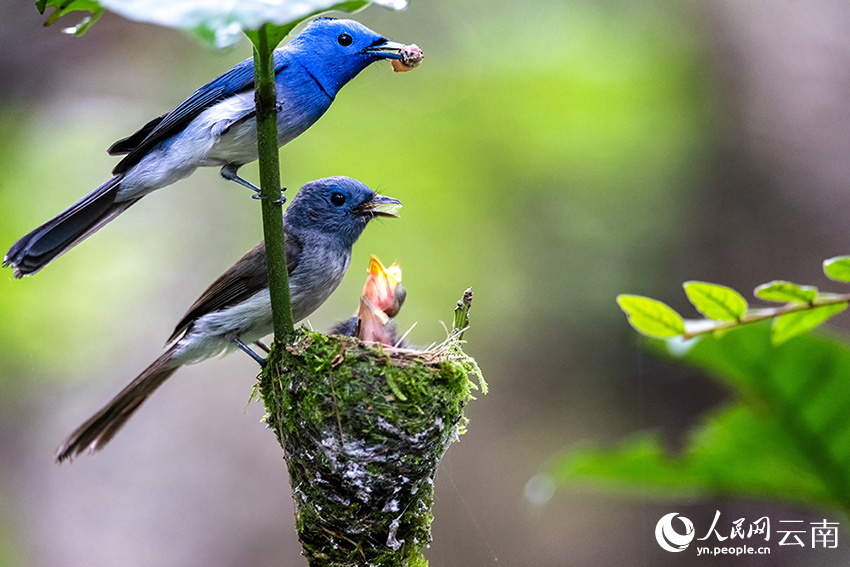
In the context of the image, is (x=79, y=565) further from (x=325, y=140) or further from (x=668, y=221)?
(x=668, y=221)

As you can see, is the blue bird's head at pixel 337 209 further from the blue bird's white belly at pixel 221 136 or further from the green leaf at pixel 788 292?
the green leaf at pixel 788 292

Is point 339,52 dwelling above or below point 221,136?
above

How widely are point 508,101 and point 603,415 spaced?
2.78 m

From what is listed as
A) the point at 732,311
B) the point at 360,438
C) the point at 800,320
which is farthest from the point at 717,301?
the point at 360,438

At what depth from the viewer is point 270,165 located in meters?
1.68

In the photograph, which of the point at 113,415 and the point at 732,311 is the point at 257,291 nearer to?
the point at 113,415

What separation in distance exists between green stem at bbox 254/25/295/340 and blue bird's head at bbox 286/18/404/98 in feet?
2.95

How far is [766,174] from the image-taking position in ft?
20.2

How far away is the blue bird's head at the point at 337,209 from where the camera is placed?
10.2 feet

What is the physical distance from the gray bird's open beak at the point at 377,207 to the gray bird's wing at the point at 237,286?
0.93 ft

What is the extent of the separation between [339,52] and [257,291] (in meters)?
0.93

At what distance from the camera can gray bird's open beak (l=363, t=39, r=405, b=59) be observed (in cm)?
246

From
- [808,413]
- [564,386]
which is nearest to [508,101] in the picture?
[564,386]

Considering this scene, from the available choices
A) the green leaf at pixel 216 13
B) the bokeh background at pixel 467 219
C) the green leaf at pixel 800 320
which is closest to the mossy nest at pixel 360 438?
the green leaf at pixel 800 320
